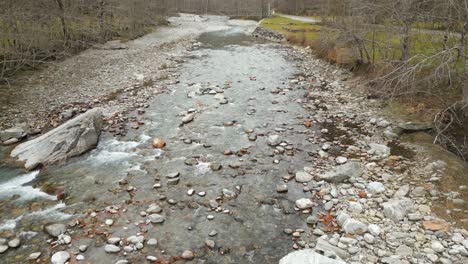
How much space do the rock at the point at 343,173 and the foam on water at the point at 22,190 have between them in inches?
288

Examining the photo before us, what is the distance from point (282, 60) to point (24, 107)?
17.3 m

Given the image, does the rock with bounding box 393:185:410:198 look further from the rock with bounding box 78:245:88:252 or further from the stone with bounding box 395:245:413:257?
the rock with bounding box 78:245:88:252

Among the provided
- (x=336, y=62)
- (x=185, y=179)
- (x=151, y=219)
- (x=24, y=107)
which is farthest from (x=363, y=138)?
(x=24, y=107)

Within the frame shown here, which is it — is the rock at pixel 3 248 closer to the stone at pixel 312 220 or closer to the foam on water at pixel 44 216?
the foam on water at pixel 44 216

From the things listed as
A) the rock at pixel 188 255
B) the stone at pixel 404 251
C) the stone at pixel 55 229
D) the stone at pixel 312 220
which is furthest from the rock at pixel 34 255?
the stone at pixel 404 251

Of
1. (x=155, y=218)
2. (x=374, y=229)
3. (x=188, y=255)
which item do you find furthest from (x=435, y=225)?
(x=155, y=218)

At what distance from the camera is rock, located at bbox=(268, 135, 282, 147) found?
1166cm

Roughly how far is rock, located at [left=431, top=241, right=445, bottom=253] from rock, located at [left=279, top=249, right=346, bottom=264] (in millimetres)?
1974

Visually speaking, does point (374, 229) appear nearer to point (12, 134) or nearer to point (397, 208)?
point (397, 208)

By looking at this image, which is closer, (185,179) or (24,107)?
(185,179)

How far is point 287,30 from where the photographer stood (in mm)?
Result: 39281

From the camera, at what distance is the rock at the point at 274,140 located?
1166 centimetres

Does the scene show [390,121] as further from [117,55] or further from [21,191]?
[117,55]

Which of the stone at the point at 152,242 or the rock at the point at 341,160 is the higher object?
the rock at the point at 341,160
